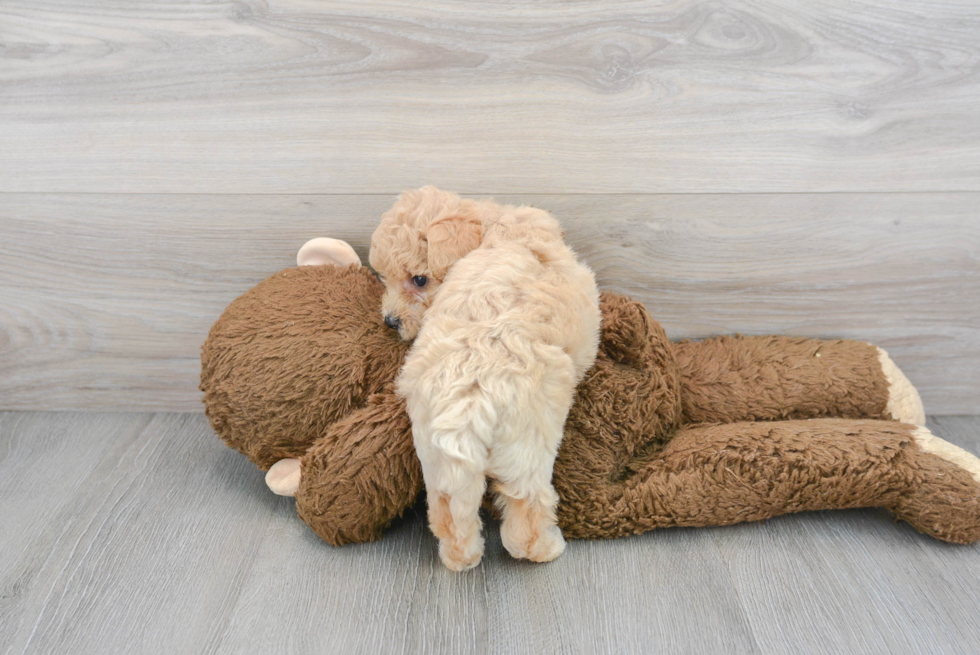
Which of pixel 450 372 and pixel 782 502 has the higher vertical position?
pixel 450 372

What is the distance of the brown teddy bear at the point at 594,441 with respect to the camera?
87 centimetres

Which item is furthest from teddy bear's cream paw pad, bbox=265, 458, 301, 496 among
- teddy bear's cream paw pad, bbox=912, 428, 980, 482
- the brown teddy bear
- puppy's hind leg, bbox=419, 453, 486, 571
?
teddy bear's cream paw pad, bbox=912, 428, 980, 482

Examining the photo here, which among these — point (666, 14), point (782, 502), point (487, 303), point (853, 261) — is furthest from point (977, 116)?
point (487, 303)

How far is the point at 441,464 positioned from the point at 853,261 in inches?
30.1

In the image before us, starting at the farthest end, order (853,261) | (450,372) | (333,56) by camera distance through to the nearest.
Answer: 1. (853,261)
2. (333,56)
3. (450,372)

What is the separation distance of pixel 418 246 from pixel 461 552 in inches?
15.0

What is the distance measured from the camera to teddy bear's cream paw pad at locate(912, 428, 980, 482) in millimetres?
876

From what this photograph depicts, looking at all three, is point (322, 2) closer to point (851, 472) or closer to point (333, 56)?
point (333, 56)

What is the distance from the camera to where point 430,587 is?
32.8 inches

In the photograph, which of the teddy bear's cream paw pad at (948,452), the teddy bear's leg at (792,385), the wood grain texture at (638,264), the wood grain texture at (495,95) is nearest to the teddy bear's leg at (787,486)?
the teddy bear's cream paw pad at (948,452)

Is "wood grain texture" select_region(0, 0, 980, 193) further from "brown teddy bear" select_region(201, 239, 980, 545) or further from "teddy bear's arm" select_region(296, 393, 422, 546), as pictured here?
"teddy bear's arm" select_region(296, 393, 422, 546)

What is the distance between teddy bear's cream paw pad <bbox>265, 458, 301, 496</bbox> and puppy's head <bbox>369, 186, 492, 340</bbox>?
0.81 feet

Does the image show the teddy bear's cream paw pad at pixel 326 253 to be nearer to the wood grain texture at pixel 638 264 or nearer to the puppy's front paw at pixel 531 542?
the wood grain texture at pixel 638 264

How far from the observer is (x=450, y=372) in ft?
2.44
